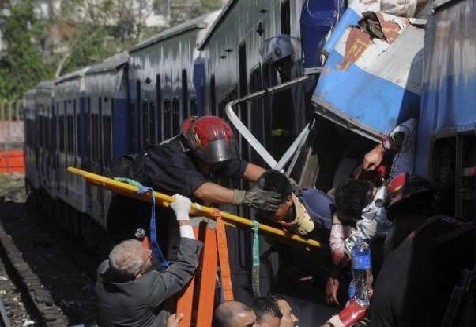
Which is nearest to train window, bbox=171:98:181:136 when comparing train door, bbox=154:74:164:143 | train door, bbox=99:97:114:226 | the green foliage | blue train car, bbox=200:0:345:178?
train door, bbox=154:74:164:143

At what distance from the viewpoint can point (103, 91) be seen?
18.6m

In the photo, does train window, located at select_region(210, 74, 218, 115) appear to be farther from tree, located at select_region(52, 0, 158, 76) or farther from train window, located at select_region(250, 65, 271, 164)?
tree, located at select_region(52, 0, 158, 76)

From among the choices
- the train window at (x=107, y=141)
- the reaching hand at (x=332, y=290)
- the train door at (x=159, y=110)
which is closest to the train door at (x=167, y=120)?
the train door at (x=159, y=110)

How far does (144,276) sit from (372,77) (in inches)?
58.4

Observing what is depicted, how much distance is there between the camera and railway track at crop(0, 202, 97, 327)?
13.9 metres

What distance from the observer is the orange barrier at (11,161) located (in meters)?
41.6

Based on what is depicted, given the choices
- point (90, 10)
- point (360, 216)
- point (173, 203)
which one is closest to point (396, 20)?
point (360, 216)

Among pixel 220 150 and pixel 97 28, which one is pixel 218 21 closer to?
pixel 220 150

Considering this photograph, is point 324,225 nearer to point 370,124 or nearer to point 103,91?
point 370,124

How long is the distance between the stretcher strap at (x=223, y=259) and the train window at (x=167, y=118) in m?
6.91

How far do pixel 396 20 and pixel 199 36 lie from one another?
5.75 meters

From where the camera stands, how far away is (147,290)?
6.55 metres

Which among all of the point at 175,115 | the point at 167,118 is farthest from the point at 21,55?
the point at 175,115

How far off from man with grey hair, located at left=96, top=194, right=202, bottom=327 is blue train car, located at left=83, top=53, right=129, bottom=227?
8657 mm
